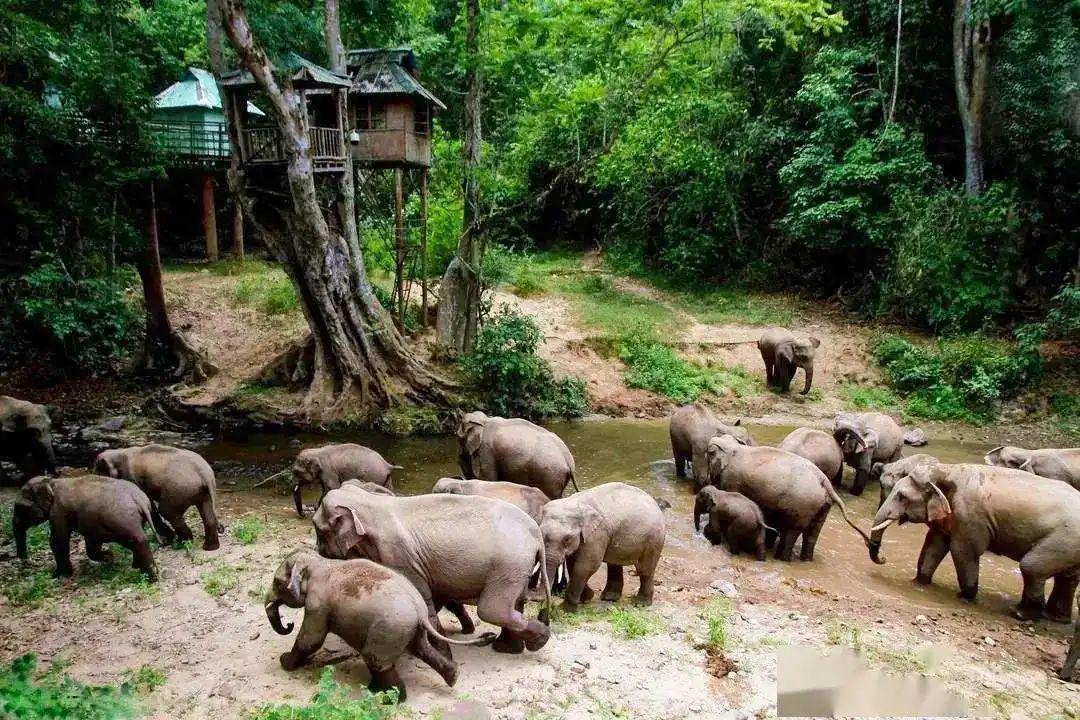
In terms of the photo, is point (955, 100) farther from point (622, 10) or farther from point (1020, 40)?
point (622, 10)

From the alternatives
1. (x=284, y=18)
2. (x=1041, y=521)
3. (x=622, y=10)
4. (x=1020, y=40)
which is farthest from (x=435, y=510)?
(x=1020, y=40)

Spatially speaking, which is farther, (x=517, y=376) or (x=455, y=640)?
(x=517, y=376)

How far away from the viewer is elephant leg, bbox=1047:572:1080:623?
812 centimetres

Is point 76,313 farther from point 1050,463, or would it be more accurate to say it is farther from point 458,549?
point 1050,463

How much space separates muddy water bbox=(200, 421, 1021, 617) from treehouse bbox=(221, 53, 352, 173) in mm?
5474

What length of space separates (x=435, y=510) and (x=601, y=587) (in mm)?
2852

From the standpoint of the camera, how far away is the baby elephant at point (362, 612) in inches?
222

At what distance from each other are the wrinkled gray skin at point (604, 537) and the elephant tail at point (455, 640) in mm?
905

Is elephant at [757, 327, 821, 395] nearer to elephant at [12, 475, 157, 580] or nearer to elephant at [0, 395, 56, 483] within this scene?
elephant at [12, 475, 157, 580]

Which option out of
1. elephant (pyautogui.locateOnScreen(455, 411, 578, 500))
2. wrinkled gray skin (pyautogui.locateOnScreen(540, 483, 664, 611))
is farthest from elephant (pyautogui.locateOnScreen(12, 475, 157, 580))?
wrinkled gray skin (pyautogui.locateOnScreen(540, 483, 664, 611))

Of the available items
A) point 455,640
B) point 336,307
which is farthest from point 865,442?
point 336,307

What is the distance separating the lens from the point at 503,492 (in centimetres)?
836

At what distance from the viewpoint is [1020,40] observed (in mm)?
19188

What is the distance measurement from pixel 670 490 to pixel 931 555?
411 centimetres
